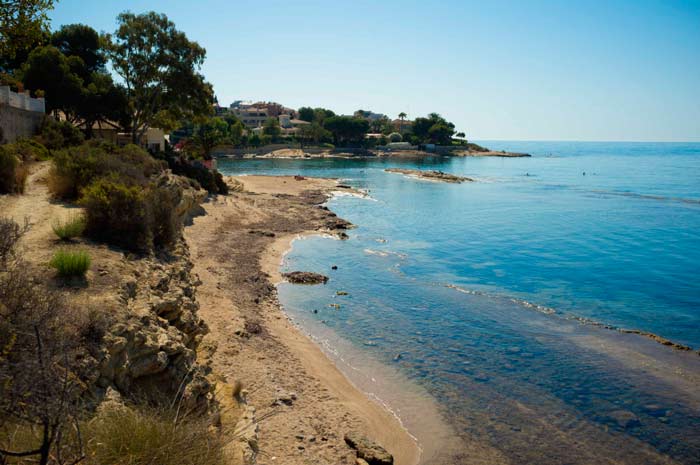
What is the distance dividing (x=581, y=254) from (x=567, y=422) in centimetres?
2289

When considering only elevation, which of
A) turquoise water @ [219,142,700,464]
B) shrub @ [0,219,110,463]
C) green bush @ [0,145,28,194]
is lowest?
turquoise water @ [219,142,700,464]

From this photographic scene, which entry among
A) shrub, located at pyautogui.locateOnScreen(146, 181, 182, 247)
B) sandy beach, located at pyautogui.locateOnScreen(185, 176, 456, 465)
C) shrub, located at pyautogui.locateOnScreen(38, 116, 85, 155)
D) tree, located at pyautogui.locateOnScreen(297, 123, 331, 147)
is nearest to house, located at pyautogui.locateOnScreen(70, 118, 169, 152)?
shrub, located at pyautogui.locateOnScreen(38, 116, 85, 155)

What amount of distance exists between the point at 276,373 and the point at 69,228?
6.64m

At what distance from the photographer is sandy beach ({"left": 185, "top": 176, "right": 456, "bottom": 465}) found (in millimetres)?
10805

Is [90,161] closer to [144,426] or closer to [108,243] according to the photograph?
[108,243]

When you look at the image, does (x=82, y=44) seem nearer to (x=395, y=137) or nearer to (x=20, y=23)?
(x=20, y=23)

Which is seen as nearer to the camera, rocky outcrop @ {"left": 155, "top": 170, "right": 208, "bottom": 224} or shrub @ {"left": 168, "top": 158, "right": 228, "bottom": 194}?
rocky outcrop @ {"left": 155, "top": 170, "right": 208, "bottom": 224}

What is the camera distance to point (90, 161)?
18.2 metres

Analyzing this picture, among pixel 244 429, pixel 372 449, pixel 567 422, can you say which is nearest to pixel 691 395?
pixel 567 422

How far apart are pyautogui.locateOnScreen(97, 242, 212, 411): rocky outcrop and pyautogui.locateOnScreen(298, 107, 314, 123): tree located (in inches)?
7305

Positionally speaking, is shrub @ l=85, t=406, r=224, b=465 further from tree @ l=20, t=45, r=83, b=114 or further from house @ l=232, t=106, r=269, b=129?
house @ l=232, t=106, r=269, b=129

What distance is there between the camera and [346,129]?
489 ft

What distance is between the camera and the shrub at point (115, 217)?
13.6 meters

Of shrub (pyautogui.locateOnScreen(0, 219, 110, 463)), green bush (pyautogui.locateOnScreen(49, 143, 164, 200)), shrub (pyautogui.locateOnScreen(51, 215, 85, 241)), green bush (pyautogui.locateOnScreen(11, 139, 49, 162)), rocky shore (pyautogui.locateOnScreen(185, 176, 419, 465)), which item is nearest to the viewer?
shrub (pyautogui.locateOnScreen(0, 219, 110, 463))
